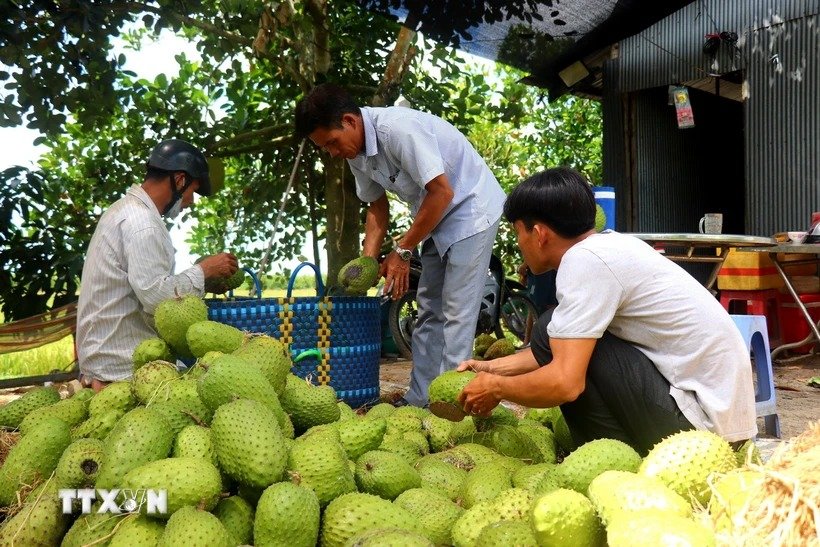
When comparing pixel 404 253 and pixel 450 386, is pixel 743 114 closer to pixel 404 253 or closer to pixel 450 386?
pixel 404 253

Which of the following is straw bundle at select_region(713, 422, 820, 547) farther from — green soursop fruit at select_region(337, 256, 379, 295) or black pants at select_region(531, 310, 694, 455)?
green soursop fruit at select_region(337, 256, 379, 295)

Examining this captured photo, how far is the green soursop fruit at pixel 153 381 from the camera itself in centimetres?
229

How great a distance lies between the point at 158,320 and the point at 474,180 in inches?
80.7

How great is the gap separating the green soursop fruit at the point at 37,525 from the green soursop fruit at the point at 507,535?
109cm

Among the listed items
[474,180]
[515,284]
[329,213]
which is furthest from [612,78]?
[474,180]

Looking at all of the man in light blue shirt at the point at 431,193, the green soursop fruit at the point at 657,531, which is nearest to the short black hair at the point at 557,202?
the green soursop fruit at the point at 657,531

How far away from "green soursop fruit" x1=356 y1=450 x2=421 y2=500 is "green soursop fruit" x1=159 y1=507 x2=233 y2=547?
1.66 ft

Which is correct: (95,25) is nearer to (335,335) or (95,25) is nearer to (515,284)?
(335,335)

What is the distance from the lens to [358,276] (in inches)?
170

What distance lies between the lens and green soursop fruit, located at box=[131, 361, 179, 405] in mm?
2287

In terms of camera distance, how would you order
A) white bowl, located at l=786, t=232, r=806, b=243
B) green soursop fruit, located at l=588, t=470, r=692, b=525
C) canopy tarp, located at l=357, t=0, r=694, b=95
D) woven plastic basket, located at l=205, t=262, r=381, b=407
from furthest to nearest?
1. canopy tarp, located at l=357, t=0, r=694, b=95
2. white bowl, located at l=786, t=232, r=806, b=243
3. woven plastic basket, located at l=205, t=262, r=381, b=407
4. green soursop fruit, located at l=588, t=470, r=692, b=525

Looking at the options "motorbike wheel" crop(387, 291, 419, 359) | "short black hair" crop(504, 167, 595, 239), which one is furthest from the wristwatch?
"motorbike wheel" crop(387, 291, 419, 359)

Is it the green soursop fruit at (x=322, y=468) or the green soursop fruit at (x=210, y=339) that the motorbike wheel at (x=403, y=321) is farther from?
the green soursop fruit at (x=322, y=468)

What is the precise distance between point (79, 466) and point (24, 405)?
2.81ft
